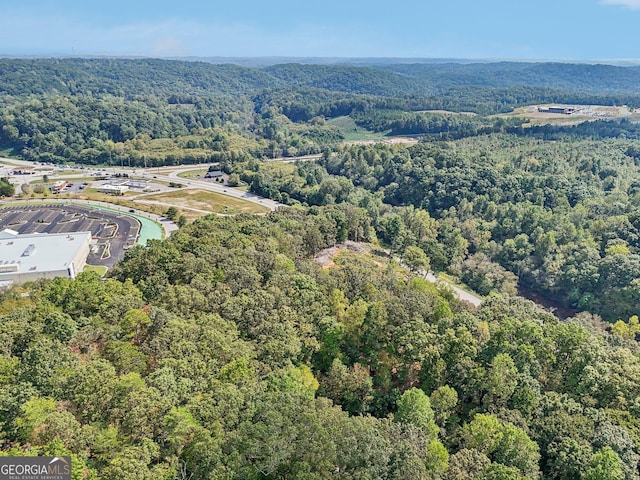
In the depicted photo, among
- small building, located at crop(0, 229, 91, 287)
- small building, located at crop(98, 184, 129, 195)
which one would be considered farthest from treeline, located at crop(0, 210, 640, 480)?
small building, located at crop(98, 184, 129, 195)

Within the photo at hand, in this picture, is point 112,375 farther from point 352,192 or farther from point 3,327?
point 352,192

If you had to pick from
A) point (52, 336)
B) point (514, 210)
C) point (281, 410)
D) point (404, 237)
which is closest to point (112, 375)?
point (52, 336)

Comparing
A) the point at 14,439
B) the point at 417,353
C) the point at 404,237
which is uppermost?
the point at 14,439

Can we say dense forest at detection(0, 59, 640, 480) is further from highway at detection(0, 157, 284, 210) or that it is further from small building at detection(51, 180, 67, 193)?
small building at detection(51, 180, 67, 193)

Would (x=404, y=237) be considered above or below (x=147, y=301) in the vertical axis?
below

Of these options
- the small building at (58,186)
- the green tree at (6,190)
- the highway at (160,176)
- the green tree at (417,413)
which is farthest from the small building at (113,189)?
the green tree at (417,413)

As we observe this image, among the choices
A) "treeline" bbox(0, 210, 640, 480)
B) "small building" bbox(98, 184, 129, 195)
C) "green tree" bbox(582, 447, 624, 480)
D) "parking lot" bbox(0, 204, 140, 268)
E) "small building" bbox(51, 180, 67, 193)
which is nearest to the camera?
"treeline" bbox(0, 210, 640, 480)
